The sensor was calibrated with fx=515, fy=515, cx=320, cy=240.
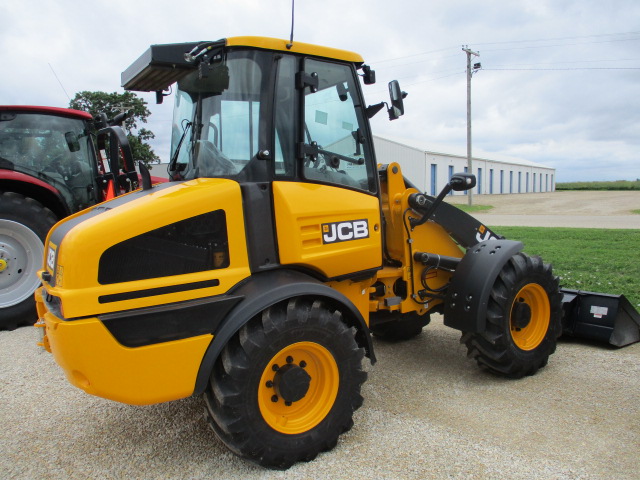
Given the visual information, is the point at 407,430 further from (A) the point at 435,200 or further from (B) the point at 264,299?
(A) the point at 435,200

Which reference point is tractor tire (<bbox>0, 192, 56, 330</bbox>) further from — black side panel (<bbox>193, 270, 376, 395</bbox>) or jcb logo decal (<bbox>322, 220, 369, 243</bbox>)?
jcb logo decal (<bbox>322, 220, 369, 243</bbox>)

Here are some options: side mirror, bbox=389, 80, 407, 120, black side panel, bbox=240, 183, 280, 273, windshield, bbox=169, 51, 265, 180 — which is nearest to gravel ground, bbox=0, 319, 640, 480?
black side panel, bbox=240, 183, 280, 273

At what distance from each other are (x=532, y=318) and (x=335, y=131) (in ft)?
7.89

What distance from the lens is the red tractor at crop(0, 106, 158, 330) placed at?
5789 millimetres

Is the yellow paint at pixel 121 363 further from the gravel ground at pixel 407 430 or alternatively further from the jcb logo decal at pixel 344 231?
the jcb logo decal at pixel 344 231

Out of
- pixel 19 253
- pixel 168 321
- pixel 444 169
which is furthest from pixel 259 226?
pixel 444 169

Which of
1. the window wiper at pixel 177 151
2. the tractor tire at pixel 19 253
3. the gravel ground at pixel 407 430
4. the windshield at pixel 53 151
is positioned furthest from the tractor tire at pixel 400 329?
the windshield at pixel 53 151

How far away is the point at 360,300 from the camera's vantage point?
3730 mm

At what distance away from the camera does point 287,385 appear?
9.50 feet

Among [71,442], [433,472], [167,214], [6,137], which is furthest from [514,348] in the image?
[6,137]

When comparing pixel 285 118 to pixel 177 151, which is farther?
pixel 177 151

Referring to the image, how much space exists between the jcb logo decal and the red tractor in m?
3.19

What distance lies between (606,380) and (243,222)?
314cm

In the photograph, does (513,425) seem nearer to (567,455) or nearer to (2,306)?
(567,455)
